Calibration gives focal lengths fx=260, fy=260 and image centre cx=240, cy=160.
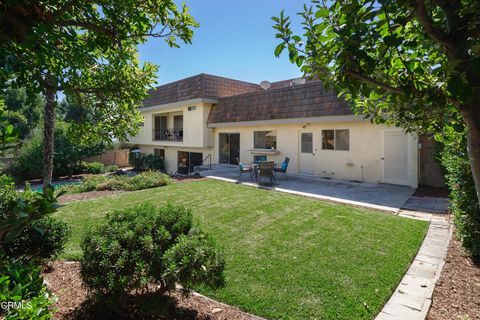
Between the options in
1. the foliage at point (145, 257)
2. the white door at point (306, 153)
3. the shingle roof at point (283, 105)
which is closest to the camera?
the foliage at point (145, 257)

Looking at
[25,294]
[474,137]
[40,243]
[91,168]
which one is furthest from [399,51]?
[91,168]

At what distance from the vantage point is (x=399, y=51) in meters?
2.12

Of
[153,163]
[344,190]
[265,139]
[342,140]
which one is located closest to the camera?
[344,190]

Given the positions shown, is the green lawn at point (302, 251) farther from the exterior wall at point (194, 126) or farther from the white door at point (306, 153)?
the exterior wall at point (194, 126)

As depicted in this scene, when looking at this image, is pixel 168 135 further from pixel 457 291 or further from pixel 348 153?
pixel 457 291

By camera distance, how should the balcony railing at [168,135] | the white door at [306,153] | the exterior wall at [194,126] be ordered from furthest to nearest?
the balcony railing at [168,135]
the exterior wall at [194,126]
the white door at [306,153]

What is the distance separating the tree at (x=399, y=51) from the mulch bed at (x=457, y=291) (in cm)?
272

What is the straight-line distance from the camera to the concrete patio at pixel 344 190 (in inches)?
368

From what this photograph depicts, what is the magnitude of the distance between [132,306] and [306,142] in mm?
13514

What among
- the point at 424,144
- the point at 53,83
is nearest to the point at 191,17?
the point at 53,83

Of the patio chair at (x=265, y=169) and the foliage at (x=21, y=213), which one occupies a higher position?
the foliage at (x=21, y=213)

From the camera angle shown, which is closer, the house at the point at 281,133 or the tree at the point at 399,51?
the tree at the point at 399,51

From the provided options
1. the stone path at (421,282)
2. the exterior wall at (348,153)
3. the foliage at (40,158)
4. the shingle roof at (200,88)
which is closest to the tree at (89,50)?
the stone path at (421,282)

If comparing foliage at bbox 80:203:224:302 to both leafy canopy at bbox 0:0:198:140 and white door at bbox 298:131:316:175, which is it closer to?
leafy canopy at bbox 0:0:198:140
